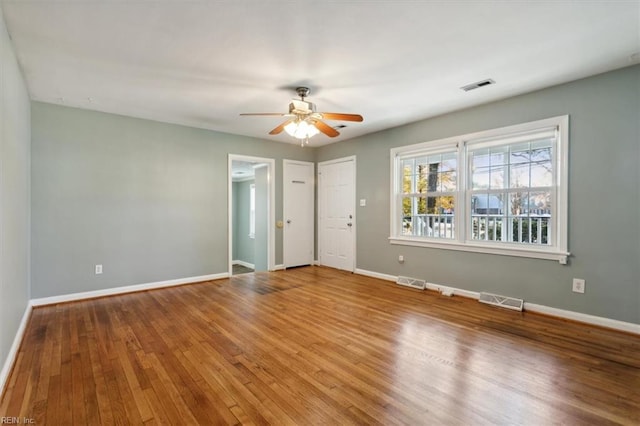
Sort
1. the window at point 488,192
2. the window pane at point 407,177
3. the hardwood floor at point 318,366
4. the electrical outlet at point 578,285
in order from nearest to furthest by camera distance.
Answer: the hardwood floor at point 318,366
the electrical outlet at point 578,285
the window at point 488,192
the window pane at point 407,177

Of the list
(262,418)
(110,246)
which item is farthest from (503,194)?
(110,246)

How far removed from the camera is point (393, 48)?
2.62 meters

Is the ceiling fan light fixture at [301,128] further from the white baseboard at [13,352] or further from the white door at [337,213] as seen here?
the white baseboard at [13,352]

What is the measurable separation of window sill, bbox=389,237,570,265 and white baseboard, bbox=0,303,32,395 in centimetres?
457

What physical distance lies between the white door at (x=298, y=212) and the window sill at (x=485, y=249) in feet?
6.69

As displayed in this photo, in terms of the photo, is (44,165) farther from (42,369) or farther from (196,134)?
(42,369)

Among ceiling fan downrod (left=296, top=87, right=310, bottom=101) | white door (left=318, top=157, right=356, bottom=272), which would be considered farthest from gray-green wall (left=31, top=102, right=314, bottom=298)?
ceiling fan downrod (left=296, top=87, right=310, bottom=101)

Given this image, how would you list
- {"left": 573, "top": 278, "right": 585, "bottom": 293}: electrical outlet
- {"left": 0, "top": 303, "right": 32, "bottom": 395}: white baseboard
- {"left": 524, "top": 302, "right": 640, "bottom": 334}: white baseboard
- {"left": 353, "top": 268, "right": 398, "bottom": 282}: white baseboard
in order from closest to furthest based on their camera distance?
{"left": 0, "top": 303, "right": 32, "bottom": 395}: white baseboard, {"left": 524, "top": 302, "right": 640, "bottom": 334}: white baseboard, {"left": 573, "top": 278, "right": 585, "bottom": 293}: electrical outlet, {"left": 353, "top": 268, "right": 398, "bottom": 282}: white baseboard

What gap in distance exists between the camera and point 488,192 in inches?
159

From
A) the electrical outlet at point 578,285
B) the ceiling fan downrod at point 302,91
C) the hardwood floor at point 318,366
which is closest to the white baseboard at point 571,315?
the hardwood floor at point 318,366

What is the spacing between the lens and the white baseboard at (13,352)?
6.79ft

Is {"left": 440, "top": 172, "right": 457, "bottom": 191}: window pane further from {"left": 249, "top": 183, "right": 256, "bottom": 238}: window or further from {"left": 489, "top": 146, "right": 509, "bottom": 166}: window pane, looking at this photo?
{"left": 249, "top": 183, "right": 256, "bottom": 238}: window

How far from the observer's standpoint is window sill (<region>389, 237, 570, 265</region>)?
3.40 metres

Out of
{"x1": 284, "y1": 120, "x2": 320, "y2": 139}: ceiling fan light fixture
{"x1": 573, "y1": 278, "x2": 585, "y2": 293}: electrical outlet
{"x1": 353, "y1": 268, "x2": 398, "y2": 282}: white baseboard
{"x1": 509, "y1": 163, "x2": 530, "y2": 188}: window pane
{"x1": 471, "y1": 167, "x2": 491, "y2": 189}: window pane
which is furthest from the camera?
{"x1": 353, "y1": 268, "x2": 398, "y2": 282}: white baseboard
